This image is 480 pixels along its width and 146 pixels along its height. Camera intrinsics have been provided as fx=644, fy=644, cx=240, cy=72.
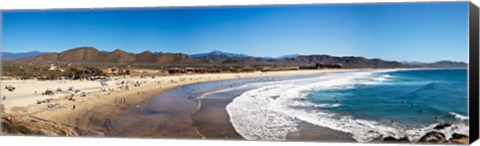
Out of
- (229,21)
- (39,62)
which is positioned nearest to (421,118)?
(229,21)

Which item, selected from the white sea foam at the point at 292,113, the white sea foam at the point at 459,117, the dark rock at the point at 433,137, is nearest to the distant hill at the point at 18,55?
the white sea foam at the point at 292,113

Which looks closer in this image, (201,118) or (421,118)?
(421,118)

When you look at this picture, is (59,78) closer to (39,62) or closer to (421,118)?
(39,62)

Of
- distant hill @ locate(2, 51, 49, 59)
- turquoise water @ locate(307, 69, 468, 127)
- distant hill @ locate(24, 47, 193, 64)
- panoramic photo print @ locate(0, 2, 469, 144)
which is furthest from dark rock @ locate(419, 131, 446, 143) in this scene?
distant hill @ locate(2, 51, 49, 59)

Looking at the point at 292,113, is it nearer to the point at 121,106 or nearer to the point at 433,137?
the point at 433,137

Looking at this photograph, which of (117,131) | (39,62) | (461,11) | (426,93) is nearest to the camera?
(461,11)

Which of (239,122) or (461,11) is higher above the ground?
(461,11)
